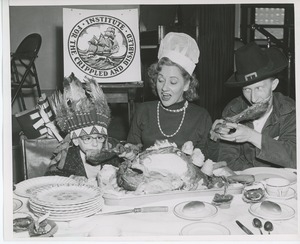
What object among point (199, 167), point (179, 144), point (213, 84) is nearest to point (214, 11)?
point (213, 84)

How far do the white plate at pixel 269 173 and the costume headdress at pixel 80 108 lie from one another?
37 centimetres

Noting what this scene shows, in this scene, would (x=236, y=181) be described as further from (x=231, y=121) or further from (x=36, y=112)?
(x=36, y=112)

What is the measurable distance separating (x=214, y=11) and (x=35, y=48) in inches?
→ 26.2

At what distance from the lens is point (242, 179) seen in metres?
0.82

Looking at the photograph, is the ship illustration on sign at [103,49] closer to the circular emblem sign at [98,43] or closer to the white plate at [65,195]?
the circular emblem sign at [98,43]

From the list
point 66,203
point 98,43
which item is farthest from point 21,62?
point 66,203

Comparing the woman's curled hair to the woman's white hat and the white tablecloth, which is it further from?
the white tablecloth

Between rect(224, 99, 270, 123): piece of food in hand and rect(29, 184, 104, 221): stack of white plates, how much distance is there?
0.39m

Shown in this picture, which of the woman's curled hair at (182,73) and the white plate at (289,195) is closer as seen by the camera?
the white plate at (289,195)

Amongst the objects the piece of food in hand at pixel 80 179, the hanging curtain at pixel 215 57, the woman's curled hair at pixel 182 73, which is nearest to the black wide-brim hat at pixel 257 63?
the woman's curled hair at pixel 182 73

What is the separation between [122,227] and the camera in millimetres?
701

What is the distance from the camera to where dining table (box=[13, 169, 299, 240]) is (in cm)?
70

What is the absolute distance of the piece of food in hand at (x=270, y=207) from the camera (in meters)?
0.72

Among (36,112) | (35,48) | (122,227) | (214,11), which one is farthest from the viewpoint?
(214,11)
